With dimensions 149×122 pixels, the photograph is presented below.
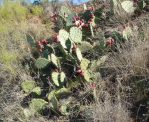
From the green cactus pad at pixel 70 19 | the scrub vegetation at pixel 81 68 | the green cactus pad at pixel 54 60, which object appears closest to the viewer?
the scrub vegetation at pixel 81 68

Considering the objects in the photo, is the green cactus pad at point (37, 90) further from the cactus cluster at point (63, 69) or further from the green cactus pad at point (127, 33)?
the green cactus pad at point (127, 33)

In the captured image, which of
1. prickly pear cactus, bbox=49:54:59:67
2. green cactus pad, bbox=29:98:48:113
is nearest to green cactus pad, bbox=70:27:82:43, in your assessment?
prickly pear cactus, bbox=49:54:59:67

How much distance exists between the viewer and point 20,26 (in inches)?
356

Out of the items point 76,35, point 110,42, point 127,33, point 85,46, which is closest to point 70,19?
point 76,35

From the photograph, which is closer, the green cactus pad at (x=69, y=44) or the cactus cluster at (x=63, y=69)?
the cactus cluster at (x=63, y=69)

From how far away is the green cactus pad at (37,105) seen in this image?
21.2ft

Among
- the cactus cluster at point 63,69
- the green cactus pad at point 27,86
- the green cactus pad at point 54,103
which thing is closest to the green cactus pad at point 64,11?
the cactus cluster at point 63,69

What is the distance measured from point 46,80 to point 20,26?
218 cm

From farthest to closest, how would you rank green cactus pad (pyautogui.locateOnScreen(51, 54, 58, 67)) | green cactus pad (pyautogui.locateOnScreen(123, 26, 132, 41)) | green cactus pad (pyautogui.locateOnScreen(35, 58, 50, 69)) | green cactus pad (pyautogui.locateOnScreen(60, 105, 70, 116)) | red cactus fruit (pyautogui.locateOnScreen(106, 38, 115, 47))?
green cactus pad (pyautogui.locateOnScreen(35, 58, 50, 69)) → green cactus pad (pyautogui.locateOnScreen(51, 54, 58, 67)) → red cactus fruit (pyautogui.locateOnScreen(106, 38, 115, 47)) → green cactus pad (pyautogui.locateOnScreen(123, 26, 132, 41)) → green cactus pad (pyautogui.locateOnScreen(60, 105, 70, 116))

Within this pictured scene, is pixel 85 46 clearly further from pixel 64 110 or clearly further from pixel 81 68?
pixel 64 110

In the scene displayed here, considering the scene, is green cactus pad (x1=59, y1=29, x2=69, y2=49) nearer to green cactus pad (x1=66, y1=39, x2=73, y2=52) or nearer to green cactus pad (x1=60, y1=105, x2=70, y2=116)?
green cactus pad (x1=66, y1=39, x2=73, y2=52)

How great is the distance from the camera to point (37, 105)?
648cm

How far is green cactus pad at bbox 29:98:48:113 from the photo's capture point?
21.2 feet

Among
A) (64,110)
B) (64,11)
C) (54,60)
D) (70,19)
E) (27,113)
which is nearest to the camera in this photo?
(64,110)
